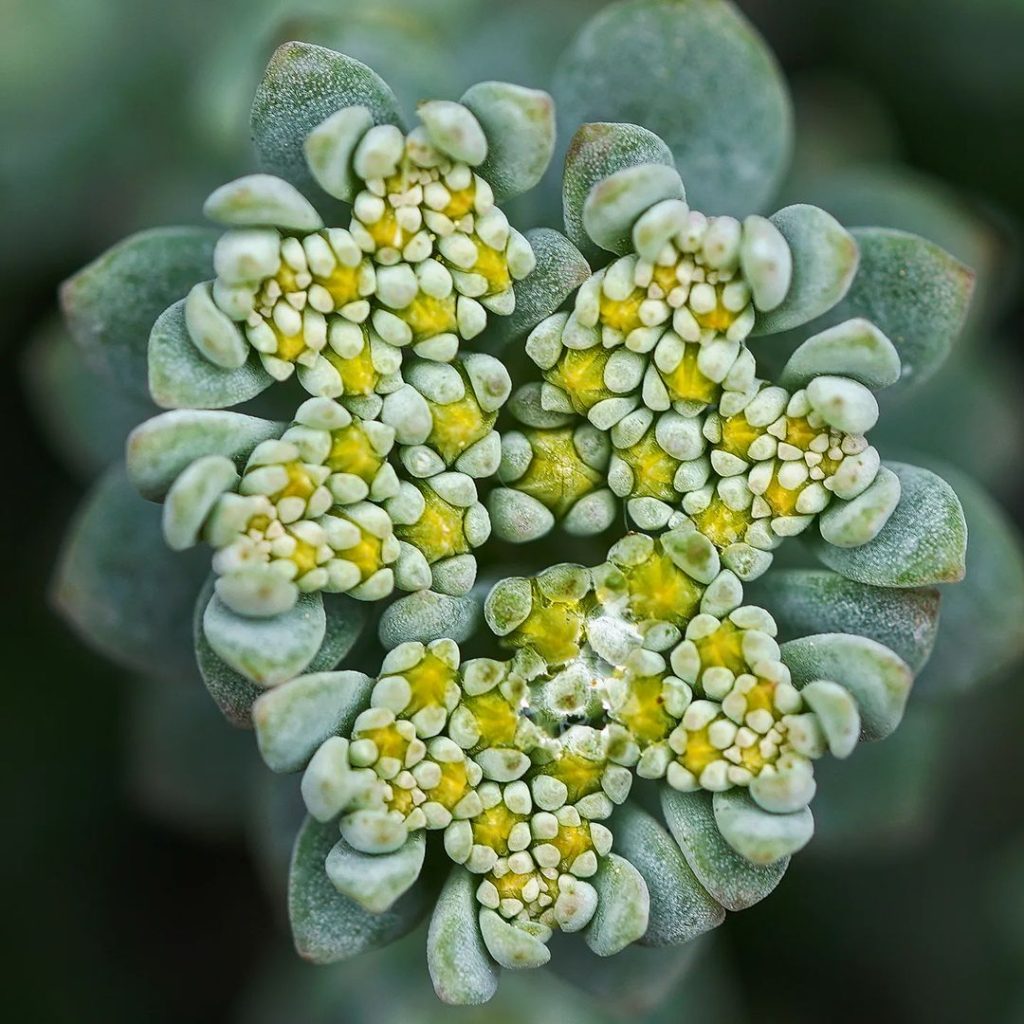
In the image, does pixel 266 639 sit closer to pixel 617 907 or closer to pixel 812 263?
pixel 617 907

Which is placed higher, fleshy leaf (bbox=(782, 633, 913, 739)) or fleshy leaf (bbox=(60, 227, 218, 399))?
fleshy leaf (bbox=(782, 633, 913, 739))

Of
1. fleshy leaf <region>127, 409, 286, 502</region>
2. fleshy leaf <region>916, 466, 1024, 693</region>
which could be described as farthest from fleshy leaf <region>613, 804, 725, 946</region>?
fleshy leaf <region>127, 409, 286, 502</region>

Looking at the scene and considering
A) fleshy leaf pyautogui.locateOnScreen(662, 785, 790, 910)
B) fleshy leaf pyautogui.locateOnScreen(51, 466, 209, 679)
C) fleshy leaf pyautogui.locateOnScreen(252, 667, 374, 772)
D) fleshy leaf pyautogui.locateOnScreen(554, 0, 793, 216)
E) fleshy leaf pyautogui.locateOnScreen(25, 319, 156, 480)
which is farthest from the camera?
fleshy leaf pyautogui.locateOnScreen(25, 319, 156, 480)

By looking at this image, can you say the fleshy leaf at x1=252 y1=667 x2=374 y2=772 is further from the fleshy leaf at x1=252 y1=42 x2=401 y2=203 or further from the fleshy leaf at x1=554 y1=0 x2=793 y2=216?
the fleshy leaf at x1=554 y1=0 x2=793 y2=216

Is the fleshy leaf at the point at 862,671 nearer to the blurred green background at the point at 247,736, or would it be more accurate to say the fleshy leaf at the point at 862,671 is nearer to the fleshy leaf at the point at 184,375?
the blurred green background at the point at 247,736

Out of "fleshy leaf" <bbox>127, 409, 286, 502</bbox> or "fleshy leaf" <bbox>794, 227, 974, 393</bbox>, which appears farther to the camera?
"fleshy leaf" <bbox>794, 227, 974, 393</bbox>

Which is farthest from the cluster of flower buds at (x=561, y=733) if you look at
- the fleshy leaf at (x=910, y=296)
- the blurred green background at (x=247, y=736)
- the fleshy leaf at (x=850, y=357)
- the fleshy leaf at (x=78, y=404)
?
the fleshy leaf at (x=78, y=404)

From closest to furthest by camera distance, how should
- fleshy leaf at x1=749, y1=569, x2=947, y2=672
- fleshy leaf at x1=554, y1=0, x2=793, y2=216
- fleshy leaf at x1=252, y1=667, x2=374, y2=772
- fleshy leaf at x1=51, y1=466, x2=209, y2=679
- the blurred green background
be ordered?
fleshy leaf at x1=252, y1=667, x2=374, y2=772, fleshy leaf at x1=749, y1=569, x2=947, y2=672, fleshy leaf at x1=554, y1=0, x2=793, y2=216, fleshy leaf at x1=51, y1=466, x2=209, y2=679, the blurred green background

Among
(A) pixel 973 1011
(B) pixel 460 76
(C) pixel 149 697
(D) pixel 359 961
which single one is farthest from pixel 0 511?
(A) pixel 973 1011
